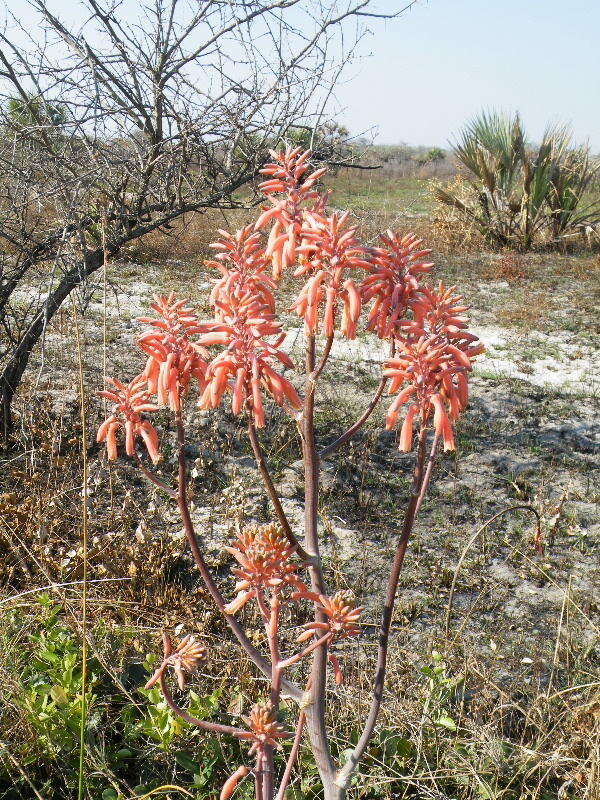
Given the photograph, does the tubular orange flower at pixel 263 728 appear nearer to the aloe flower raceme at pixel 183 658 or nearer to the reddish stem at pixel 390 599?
the aloe flower raceme at pixel 183 658

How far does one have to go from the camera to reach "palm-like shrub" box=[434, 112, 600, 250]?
35.9ft

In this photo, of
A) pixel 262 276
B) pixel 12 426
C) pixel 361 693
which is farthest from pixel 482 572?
pixel 12 426

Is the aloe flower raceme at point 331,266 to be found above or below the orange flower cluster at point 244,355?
above

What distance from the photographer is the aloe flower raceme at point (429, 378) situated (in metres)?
1.26

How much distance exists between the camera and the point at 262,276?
1.41 m

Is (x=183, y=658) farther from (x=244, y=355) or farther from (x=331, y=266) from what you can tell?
(x=331, y=266)

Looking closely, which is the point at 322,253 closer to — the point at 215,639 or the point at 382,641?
the point at 382,641

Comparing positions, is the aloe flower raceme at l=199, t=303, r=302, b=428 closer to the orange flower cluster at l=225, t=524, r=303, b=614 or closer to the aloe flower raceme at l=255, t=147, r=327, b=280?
the aloe flower raceme at l=255, t=147, r=327, b=280

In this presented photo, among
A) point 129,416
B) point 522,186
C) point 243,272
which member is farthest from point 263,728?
point 522,186

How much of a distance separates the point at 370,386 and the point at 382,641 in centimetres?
429

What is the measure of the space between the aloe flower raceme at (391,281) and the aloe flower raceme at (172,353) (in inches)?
14.0

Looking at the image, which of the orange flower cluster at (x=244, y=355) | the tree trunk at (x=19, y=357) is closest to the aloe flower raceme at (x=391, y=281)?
the orange flower cluster at (x=244, y=355)

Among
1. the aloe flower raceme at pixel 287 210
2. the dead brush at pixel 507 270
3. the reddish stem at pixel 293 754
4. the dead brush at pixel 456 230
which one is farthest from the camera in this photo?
the dead brush at pixel 456 230

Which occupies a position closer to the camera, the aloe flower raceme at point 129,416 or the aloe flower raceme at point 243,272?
the aloe flower raceme at point 243,272
